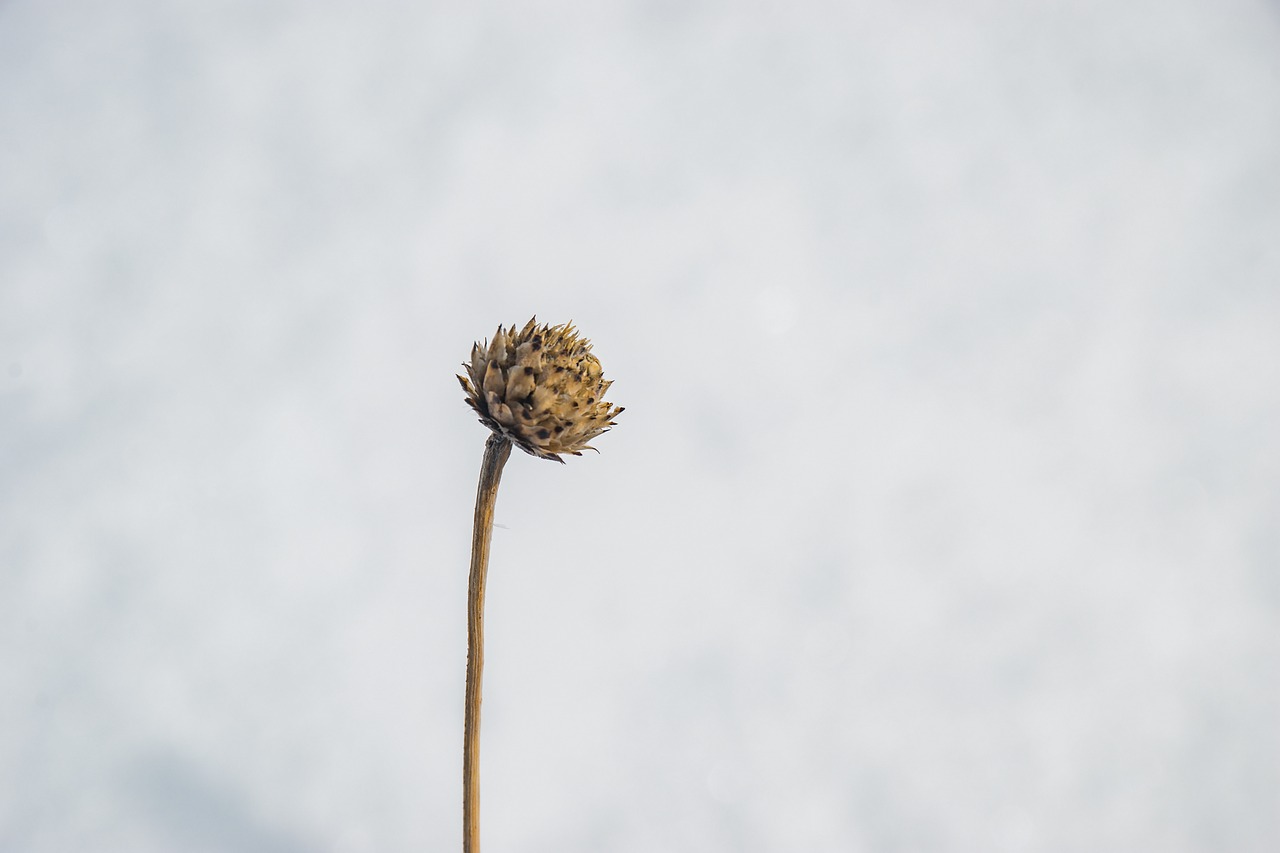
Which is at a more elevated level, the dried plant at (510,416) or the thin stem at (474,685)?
the dried plant at (510,416)

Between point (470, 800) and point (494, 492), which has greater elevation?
point (494, 492)

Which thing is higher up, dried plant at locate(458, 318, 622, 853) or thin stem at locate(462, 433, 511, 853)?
dried plant at locate(458, 318, 622, 853)

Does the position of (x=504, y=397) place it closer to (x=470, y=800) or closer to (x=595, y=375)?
(x=595, y=375)

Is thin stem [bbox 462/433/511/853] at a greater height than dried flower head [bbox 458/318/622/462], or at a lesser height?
lesser

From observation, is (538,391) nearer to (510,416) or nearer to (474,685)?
(510,416)

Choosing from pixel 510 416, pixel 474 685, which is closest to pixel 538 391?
pixel 510 416

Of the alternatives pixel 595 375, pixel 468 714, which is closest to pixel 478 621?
pixel 468 714
